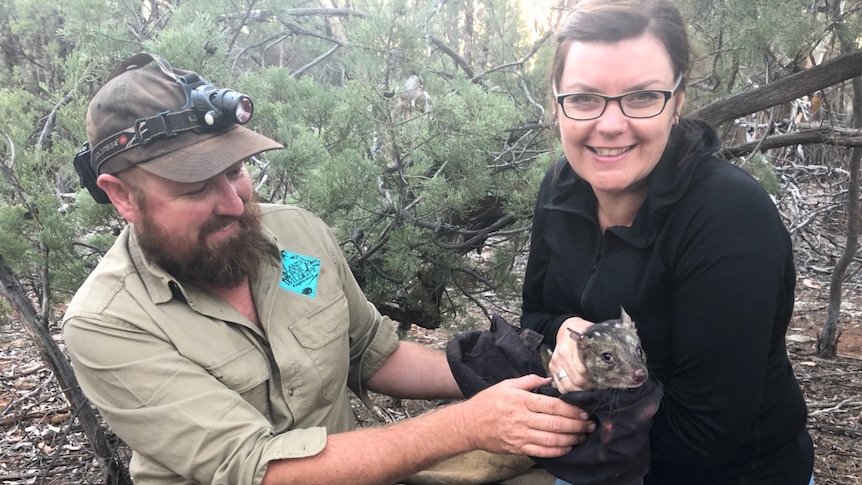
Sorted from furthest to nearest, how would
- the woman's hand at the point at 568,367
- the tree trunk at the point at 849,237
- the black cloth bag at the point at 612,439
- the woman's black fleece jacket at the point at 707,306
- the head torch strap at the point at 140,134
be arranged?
the tree trunk at the point at 849,237, the head torch strap at the point at 140,134, the woman's hand at the point at 568,367, the black cloth bag at the point at 612,439, the woman's black fleece jacket at the point at 707,306

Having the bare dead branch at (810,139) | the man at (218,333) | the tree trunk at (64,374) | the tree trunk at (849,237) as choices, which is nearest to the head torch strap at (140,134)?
the man at (218,333)

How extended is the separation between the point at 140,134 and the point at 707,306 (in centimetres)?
176

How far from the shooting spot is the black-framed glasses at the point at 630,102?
183 centimetres

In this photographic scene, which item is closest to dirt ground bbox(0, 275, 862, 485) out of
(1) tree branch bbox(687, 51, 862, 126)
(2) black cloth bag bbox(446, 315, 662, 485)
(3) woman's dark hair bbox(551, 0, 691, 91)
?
(1) tree branch bbox(687, 51, 862, 126)

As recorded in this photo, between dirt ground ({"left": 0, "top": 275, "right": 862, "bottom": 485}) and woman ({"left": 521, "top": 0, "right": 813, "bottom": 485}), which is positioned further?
dirt ground ({"left": 0, "top": 275, "right": 862, "bottom": 485})

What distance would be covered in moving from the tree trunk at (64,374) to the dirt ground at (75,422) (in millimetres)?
128

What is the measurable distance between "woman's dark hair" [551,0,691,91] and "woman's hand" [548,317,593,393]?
0.83m

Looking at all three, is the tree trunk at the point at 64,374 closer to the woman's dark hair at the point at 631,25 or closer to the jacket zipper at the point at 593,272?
the jacket zipper at the point at 593,272

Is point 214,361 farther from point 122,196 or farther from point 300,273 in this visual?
point 122,196

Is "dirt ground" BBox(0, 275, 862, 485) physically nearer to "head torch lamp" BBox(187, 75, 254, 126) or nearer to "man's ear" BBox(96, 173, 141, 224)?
"man's ear" BBox(96, 173, 141, 224)

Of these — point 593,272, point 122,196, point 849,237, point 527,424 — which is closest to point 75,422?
point 122,196

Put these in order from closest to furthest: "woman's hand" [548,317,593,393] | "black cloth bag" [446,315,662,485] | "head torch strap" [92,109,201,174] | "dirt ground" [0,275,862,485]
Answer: "black cloth bag" [446,315,662,485], "woman's hand" [548,317,593,393], "head torch strap" [92,109,201,174], "dirt ground" [0,275,862,485]

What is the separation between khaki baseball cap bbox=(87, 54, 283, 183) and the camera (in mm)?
2057

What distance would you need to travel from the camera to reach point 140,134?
2.03 metres
